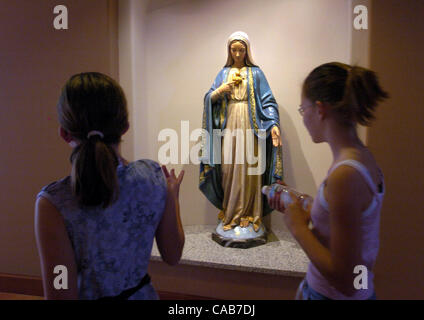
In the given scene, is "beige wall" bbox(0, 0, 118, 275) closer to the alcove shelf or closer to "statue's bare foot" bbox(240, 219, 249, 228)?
the alcove shelf

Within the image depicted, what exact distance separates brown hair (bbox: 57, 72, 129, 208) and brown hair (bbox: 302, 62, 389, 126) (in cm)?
56

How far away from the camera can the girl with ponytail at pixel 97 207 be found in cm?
76

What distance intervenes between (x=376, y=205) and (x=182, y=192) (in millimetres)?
2506

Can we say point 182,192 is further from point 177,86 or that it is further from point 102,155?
point 102,155

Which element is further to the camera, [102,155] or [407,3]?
[407,3]

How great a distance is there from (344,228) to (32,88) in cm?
251

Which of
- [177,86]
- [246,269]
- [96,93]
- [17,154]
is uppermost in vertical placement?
[177,86]

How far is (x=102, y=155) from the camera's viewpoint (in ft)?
2.53

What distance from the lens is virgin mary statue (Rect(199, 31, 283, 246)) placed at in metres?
2.44

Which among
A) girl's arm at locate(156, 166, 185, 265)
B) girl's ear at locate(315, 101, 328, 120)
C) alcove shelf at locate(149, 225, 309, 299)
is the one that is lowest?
alcove shelf at locate(149, 225, 309, 299)

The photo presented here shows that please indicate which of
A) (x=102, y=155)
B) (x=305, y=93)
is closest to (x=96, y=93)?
(x=102, y=155)

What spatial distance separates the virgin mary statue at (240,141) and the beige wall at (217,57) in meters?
0.46

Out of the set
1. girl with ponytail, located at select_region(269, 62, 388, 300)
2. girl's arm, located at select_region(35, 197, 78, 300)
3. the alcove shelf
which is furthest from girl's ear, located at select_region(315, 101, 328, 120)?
the alcove shelf
